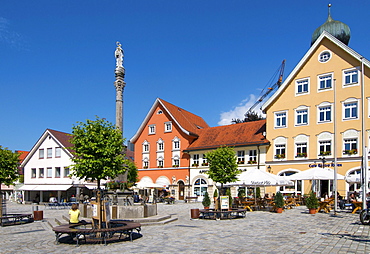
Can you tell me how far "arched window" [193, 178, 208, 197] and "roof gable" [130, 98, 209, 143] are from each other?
6226 mm

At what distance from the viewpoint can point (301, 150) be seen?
3716 centimetres

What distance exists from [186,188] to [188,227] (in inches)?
1149

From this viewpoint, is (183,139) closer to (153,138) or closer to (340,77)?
(153,138)

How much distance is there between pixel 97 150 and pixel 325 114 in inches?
991

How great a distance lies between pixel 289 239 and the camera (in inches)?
508

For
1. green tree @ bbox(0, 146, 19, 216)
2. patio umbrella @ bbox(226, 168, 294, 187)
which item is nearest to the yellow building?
patio umbrella @ bbox(226, 168, 294, 187)

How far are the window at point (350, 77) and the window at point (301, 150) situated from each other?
24.3ft

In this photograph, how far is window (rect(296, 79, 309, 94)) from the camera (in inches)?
1478

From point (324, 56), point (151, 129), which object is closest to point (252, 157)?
point (324, 56)

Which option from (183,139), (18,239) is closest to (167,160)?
(183,139)

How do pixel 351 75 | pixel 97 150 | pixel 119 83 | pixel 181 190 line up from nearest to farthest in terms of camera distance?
1. pixel 97 150
2. pixel 119 83
3. pixel 351 75
4. pixel 181 190

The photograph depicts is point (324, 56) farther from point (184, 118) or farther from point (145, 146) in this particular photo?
point (145, 146)

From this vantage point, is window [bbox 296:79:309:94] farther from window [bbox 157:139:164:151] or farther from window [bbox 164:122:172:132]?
window [bbox 157:139:164:151]

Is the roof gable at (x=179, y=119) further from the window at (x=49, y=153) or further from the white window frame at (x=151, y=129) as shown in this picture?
the window at (x=49, y=153)
